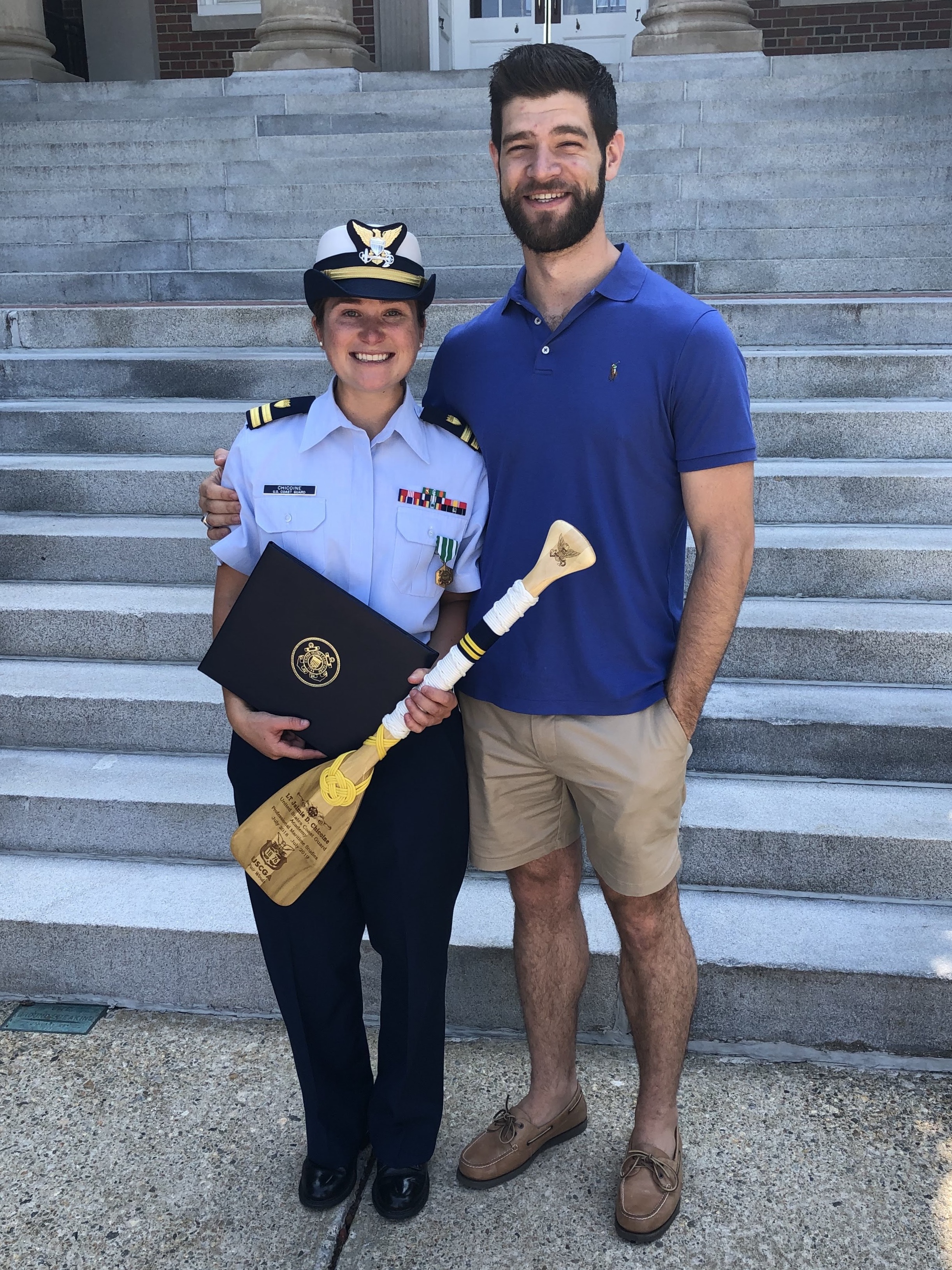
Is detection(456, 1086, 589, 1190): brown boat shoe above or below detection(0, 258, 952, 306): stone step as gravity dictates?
below

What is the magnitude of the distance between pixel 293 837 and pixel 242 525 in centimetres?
60

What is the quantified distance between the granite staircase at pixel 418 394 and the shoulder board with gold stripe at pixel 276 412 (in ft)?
4.63

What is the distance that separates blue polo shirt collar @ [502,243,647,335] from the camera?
199 cm

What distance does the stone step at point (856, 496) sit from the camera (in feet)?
12.7

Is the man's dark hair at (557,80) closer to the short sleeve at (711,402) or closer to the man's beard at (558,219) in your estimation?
the man's beard at (558,219)

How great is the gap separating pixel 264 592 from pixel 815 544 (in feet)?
7.72

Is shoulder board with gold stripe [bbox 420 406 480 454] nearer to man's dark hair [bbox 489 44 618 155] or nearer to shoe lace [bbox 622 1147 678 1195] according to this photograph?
man's dark hair [bbox 489 44 618 155]

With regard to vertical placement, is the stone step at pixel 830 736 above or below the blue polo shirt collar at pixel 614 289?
below

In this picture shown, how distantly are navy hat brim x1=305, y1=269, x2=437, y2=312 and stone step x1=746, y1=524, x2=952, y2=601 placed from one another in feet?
6.67

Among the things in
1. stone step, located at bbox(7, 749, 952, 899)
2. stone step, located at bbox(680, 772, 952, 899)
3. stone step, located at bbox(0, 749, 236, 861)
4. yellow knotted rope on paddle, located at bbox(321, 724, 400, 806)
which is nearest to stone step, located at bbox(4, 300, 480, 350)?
stone step, located at bbox(7, 749, 952, 899)

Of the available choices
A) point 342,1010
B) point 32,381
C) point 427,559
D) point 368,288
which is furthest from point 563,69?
point 32,381

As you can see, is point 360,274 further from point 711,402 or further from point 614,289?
point 711,402

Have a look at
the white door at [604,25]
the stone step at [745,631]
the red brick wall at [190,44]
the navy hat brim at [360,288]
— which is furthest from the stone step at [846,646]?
the red brick wall at [190,44]

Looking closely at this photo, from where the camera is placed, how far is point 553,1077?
2396 mm
